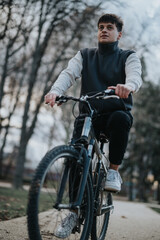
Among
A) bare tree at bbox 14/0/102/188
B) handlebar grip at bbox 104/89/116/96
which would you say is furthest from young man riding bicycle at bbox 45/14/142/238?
bare tree at bbox 14/0/102/188

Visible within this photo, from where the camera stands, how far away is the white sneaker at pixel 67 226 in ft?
8.60

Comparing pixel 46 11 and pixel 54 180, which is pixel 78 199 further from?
pixel 46 11

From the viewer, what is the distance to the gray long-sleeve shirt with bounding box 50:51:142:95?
2.99m

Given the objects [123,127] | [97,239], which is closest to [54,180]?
[123,127]

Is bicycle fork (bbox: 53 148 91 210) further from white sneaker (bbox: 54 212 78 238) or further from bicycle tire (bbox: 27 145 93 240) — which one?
white sneaker (bbox: 54 212 78 238)

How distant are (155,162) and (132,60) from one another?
27661 millimetres

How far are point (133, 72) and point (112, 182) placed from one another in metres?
1.02

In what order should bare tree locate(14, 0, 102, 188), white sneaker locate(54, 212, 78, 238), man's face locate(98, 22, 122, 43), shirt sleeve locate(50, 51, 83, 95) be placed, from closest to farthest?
white sneaker locate(54, 212, 78, 238), shirt sleeve locate(50, 51, 83, 95), man's face locate(98, 22, 122, 43), bare tree locate(14, 0, 102, 188)

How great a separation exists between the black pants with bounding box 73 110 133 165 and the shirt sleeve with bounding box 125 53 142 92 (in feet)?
0.95

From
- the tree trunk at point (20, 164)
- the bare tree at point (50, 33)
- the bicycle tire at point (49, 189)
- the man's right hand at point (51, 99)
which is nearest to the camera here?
the bicycle tire at point (49, 189)

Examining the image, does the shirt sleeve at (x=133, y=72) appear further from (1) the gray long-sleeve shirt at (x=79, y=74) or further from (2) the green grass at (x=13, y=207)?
(2) the green grass at (x=13, y=207)

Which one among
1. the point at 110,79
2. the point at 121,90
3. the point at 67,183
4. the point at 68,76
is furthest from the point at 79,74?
the point at 67,183

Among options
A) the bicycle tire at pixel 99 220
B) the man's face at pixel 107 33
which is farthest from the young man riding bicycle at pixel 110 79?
the bicycle tire at pixel 99 220

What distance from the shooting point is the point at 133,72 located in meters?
3.11
